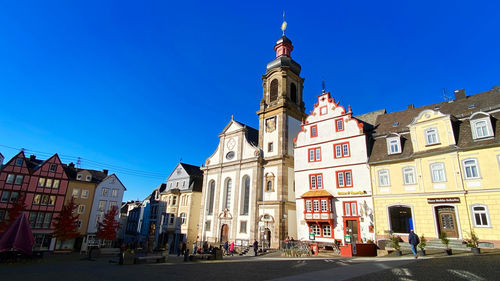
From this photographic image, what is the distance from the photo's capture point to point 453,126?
22219mm

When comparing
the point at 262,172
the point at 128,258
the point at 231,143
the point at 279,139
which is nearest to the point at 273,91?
the point at 279,139

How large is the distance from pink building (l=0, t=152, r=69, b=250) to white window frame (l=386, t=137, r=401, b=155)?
45.4 metres

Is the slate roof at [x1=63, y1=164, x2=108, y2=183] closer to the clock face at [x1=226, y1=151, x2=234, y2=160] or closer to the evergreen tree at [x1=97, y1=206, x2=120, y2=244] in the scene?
the evergreen tree at [x1=97, y1=206, x2=120, y2=244]

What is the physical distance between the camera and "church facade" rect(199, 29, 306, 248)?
111ft

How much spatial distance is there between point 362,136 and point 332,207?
743 centimetres

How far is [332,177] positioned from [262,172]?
1145 centimetres

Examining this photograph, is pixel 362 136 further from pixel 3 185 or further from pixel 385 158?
pixel 3 185

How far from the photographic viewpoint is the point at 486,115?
67.2 ft

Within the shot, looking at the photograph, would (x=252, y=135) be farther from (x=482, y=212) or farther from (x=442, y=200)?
(x=482, y=212)

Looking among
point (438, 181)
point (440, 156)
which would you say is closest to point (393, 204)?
point (438, 181)

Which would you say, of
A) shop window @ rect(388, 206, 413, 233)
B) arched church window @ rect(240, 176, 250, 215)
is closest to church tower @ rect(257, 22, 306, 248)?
arched church window @ rect(240, 176, 250, 215)

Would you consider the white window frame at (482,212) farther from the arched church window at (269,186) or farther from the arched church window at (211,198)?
the arched church window at (211,198)

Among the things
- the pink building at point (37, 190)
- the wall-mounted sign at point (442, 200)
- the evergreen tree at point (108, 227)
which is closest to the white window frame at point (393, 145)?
the wall-mounted sign at point (442, 200)

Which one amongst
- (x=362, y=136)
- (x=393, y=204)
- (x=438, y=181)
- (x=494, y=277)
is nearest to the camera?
(x=494, y=277)
